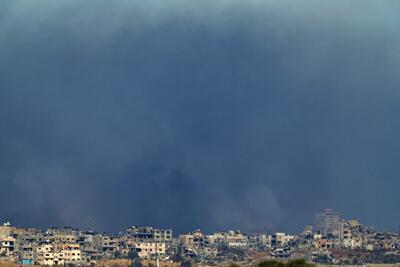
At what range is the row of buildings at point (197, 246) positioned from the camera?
152 metres

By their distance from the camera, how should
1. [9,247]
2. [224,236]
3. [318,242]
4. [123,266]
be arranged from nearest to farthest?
[123,266] → [9,247] → [318,242] → [224,236]

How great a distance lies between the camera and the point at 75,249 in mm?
157125

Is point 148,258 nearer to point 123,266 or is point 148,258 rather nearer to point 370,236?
point 123,266

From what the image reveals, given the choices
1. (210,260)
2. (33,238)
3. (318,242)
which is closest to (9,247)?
(33,238)

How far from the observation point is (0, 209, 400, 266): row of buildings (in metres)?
152

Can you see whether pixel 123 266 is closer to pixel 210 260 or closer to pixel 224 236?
pixel 210 260

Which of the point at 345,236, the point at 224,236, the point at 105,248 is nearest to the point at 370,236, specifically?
the point at 345,236

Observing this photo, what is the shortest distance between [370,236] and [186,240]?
21950mm

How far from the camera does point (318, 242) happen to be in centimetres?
17550

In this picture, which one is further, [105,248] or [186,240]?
[186,240]

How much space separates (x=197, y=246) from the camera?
177375mm

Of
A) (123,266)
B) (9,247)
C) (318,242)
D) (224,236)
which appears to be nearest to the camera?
(123,266)

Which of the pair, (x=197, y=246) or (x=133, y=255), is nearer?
(x=133, y=255)

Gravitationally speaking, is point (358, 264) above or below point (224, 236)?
below
